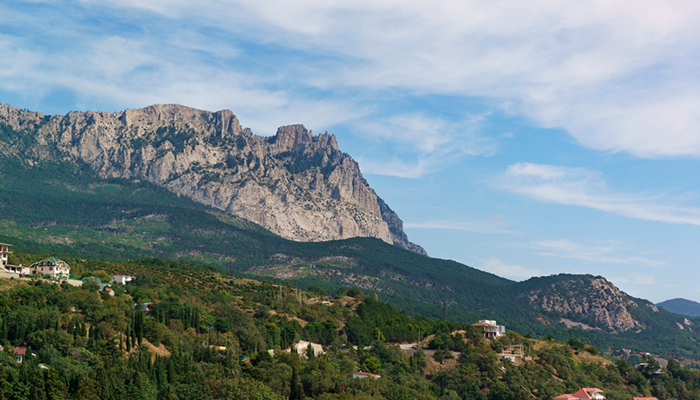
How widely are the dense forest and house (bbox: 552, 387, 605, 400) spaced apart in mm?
2902

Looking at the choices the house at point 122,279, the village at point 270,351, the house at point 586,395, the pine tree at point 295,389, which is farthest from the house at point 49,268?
the house at point 586,395

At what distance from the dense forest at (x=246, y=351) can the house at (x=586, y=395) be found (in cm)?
290

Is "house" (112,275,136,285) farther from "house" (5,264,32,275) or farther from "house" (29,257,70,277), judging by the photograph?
"house" (5,264,32,275)

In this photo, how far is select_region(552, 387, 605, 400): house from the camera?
117m

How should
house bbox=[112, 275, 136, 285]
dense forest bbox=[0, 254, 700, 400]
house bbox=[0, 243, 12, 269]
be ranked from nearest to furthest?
dense forest bbox=[0, 254, 700, 400], house bbox=[0, 243, 12, 269], house bbox=[112, 275, 136, 285]

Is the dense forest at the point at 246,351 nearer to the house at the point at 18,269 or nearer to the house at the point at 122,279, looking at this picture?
the house at the point at 122,279

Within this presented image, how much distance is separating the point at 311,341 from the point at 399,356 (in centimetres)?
1770

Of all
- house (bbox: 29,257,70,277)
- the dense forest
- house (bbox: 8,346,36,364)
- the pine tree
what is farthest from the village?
house (bbox: 8,346,36,364)

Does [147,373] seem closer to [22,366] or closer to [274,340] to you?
[22,366]

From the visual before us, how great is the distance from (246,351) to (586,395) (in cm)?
5850

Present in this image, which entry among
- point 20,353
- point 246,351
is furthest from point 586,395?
point 20,353

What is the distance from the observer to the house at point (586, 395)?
117 m

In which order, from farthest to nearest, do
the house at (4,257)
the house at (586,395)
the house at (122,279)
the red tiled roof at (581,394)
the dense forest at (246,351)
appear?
the house at (122,279)
the house at (4,257)
the house at (586,395)
the red tiled roof at (581,394)
the dense forest at (246,351)

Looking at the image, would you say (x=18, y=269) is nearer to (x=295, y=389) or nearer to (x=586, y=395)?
(x=295, y=389)
